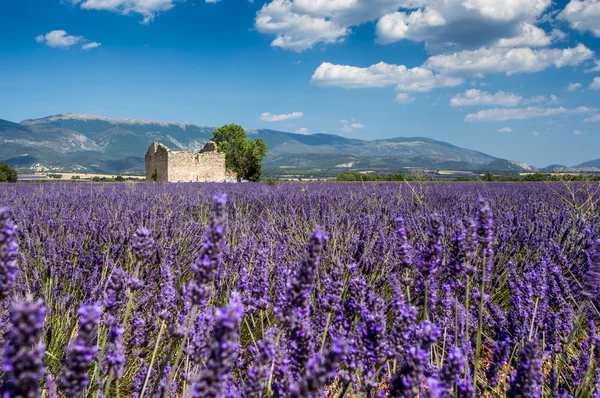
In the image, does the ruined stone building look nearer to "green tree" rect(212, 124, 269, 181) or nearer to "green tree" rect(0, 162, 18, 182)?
"green tree" rect(0, 162, 18, 182)

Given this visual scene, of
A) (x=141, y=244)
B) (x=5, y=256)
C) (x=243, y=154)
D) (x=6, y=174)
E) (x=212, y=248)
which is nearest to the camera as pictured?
(x=5, y=256)

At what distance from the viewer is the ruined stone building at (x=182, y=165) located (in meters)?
22.8

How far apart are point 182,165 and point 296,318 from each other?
23450 millimetres

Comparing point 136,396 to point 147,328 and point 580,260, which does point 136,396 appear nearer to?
point 147,328

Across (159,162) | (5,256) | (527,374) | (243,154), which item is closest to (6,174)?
(159,162)

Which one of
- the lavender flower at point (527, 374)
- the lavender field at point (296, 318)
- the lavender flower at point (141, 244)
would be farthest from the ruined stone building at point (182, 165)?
the lavender flower at point (527, 374)

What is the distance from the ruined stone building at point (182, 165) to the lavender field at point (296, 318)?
66.0ft

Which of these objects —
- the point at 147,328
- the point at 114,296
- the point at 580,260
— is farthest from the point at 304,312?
the point at 580,260

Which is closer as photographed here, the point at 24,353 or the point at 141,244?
the point at 24,353

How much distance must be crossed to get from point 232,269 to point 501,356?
4.42 feet

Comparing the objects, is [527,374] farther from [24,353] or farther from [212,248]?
[24,353]

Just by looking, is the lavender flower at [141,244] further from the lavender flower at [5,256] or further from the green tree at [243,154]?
the green tree at [243,154]

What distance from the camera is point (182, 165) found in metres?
23.2

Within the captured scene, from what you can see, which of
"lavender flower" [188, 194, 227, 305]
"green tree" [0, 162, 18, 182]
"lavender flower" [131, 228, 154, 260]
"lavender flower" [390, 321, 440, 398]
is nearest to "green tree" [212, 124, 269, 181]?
"green tree" [0, 162, 18, 182]
